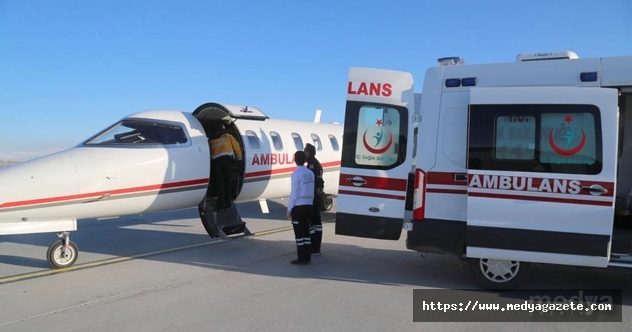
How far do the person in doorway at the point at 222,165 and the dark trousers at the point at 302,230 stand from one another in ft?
7.48

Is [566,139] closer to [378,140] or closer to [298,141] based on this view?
[378,140]

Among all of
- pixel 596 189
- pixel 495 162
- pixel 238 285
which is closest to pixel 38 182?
pixel 238 285

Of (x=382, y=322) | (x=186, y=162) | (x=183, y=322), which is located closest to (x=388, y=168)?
(x=382, y=322)

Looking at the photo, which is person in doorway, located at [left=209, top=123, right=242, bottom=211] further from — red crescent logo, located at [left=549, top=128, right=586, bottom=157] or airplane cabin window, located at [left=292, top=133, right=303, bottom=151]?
red crescent logo, located at [left=549, top=128, right=586, bottom=157]

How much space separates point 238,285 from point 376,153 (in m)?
2.61

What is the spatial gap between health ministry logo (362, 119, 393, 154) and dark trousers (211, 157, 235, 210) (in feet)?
12.3

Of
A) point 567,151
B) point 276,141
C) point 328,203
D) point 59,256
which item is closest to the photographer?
point 567,151

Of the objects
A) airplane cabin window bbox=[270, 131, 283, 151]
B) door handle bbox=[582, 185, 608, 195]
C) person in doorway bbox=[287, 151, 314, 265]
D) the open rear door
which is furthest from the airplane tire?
door handle bbox=[582, 185, 608, 195]

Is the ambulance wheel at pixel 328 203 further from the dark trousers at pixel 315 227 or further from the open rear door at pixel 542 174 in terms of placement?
the open rear door at pixel 542 174

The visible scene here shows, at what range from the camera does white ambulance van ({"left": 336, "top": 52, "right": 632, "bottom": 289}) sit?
5418mm

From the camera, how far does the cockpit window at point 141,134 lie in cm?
804

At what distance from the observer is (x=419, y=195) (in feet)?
20.2

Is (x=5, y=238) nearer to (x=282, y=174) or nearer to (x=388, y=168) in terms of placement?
(x=282, y=174)

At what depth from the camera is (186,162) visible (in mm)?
8609
